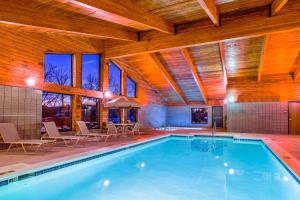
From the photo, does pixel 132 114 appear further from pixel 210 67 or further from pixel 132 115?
pixel 210 67

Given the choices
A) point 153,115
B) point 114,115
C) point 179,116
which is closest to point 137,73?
point 114,115

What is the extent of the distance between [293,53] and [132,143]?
7.43m

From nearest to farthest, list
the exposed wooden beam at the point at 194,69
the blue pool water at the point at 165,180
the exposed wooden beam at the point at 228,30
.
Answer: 1. the blue pool water at the point at 165,180
2. the exposed wooden beam at the point at 228,30
3. the exposed wooden beam at the point at 194,69

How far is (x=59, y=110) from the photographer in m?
9.14

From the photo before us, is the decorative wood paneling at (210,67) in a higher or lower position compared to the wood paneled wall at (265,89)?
higher

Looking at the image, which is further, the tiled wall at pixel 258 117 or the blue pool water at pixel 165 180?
the tiled wall at pixel 258 117

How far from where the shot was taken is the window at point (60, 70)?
928cm

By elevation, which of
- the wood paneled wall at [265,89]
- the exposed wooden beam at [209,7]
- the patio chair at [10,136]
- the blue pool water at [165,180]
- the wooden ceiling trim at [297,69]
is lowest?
the blue pool water at [165,180]

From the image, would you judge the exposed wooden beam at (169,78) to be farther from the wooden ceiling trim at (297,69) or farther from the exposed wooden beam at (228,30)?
the wooden ceiling trim at (297,69)

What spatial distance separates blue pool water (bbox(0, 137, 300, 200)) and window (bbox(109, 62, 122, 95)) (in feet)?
→ 18.1

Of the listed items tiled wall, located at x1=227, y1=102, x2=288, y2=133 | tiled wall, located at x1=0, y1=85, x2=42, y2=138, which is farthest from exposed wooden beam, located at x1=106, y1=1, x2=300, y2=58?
tiled wall, located at x1=227, y1=102, x2=288, y2=133

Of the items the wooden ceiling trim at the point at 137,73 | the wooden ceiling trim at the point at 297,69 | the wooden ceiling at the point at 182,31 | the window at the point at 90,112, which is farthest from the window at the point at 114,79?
the wooden ceiling trim at the point at 297,69

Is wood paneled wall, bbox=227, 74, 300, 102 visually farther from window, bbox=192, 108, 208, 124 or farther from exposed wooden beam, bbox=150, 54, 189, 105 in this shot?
window, bbox=192, 108, 208, 124

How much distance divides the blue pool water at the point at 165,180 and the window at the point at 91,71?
4555mm
